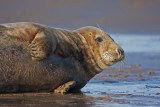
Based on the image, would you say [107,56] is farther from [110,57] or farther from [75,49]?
[75,49]

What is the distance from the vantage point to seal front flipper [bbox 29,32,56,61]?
746 cm

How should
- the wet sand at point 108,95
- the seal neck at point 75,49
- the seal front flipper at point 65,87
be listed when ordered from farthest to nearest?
the seal neck at point 75,49 → the seal front flipper at point 65,87 → the wet sand at point 108,95

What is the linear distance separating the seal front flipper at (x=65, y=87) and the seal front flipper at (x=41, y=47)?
1.95ft

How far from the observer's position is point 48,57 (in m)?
7.70

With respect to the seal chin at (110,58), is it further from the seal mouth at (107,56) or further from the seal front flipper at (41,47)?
the seal front flipper at (41,47)

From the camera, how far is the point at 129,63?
14.5 metres

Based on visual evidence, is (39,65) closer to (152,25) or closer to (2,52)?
(2,52)

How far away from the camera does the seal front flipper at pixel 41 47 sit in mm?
7460

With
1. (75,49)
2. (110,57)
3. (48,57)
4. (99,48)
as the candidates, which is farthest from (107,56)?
(48,57)

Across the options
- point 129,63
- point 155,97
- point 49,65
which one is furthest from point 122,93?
point 129,63

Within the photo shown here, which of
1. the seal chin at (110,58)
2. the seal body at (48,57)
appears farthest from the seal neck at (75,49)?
the seal chin at (110,58)

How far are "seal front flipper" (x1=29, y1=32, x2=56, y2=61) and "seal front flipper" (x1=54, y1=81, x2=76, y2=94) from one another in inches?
23.4

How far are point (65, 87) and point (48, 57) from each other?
0.55 metres

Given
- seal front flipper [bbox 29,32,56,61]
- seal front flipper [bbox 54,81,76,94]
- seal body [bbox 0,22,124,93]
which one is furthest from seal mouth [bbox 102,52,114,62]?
seal front flipper [bbox 29,32,56,61]
